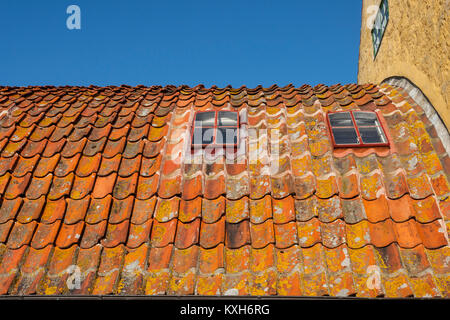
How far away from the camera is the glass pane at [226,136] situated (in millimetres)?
5375

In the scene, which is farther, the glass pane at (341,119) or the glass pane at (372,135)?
the glass pane at (341,119)

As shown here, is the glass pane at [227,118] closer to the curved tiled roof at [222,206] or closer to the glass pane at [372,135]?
the curved tiled roof at [222,206]

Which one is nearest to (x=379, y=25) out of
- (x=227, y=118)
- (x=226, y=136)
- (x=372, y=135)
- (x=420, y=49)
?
(x=420, y=49)

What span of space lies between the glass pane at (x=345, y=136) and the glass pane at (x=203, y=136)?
1758 mm

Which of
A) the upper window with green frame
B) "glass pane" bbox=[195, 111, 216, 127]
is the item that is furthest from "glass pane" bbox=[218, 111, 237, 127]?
the upper window with green frame

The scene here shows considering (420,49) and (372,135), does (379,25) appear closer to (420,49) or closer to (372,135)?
(420,49)

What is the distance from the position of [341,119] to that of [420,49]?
5.18 feet

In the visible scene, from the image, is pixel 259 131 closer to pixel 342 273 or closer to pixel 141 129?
pixel 141 129

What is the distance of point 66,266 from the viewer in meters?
3.70

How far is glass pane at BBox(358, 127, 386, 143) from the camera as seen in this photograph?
5.20 metres

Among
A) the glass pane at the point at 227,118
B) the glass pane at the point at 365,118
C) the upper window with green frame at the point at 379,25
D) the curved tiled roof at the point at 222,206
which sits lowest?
the curved tiled roof at the point at 222,206

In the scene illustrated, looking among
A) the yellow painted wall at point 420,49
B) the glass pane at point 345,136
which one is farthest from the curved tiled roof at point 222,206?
the yellow painted wall at point 420,49

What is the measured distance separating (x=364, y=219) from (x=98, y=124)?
399 cm
